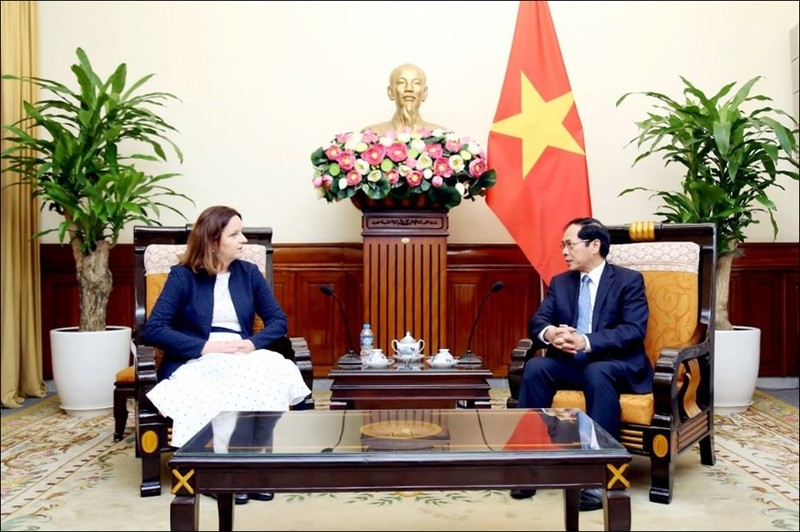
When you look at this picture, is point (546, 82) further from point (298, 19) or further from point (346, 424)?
point (346, 424)

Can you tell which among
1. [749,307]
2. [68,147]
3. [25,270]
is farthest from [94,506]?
[749,307]

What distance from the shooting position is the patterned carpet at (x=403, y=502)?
8.33 feet

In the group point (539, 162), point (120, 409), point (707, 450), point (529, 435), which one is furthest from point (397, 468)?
point (539, 162)

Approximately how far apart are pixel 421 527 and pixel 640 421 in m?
0.92

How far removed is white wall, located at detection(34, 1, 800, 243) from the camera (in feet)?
17.3

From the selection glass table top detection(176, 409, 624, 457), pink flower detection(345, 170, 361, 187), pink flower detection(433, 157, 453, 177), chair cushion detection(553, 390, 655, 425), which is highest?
pink flower detection(433, 157, 453, 177)

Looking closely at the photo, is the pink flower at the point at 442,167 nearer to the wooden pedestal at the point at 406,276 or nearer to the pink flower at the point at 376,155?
the pink flower at the point at 376,155

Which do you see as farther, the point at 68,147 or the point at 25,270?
the point at 25,270

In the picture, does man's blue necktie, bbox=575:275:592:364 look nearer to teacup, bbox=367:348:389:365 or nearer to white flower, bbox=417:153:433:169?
teacup, bbox=367:348:389:365

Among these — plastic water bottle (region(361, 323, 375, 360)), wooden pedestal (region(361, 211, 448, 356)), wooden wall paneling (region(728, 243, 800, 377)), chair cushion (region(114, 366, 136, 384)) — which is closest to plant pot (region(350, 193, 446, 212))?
wooden pedestal (region(361, 211, 448, 356))

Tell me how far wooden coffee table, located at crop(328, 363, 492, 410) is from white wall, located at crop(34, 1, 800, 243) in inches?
92.7

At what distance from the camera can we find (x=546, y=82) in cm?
445

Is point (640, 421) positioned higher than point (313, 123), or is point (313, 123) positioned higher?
Result: point (313, 123)

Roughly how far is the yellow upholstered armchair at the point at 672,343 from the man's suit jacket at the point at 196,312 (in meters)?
1.02
